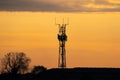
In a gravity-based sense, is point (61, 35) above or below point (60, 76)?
above

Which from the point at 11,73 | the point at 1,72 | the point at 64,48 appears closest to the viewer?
the point at 64,48

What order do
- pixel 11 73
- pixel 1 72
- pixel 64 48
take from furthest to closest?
pixel 1 72 → pixel 11 73 → pixel 64 48

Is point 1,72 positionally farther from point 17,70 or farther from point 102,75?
point 102,75

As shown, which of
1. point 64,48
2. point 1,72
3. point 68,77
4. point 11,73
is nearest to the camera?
point 68,77

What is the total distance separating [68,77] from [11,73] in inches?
1617

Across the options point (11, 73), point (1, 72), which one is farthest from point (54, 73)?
point (1, 72)

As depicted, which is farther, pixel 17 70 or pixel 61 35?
pixel 17 70

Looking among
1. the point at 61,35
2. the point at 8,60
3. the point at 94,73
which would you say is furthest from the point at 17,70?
the point at 94,73

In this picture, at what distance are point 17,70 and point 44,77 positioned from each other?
1701 inches

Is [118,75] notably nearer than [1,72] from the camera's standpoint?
Yes

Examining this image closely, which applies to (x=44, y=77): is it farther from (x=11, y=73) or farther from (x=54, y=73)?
(x=11, y=73)

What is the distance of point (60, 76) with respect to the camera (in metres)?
119

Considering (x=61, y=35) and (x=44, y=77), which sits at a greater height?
(x=61, y=35)

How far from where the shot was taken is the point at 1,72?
170 meters
